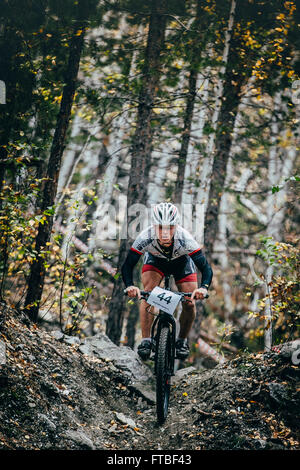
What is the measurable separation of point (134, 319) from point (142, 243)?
25.2ft

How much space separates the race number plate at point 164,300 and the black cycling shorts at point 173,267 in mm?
604

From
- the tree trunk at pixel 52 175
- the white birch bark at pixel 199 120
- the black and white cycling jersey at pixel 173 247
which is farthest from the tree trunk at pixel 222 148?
the black and white cycling jersey at pixel 173 247

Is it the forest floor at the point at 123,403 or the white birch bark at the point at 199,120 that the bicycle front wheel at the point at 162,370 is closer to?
the forest floor at the point at 123,403

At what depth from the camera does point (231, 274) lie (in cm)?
1642

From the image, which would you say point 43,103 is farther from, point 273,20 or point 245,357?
point 273,20

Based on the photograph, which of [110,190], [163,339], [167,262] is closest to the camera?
[163,339]

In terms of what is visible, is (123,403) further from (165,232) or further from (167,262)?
(165,232)

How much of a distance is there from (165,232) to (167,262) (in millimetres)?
596

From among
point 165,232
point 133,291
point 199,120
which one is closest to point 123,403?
point 133,291

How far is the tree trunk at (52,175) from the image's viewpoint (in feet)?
23.5

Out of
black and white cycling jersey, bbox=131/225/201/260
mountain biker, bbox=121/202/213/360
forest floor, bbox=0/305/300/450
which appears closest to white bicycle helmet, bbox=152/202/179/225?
mountain biker, bbox=121/202/213/360

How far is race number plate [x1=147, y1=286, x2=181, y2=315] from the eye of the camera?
4.93 m

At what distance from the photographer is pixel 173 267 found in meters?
5.58
